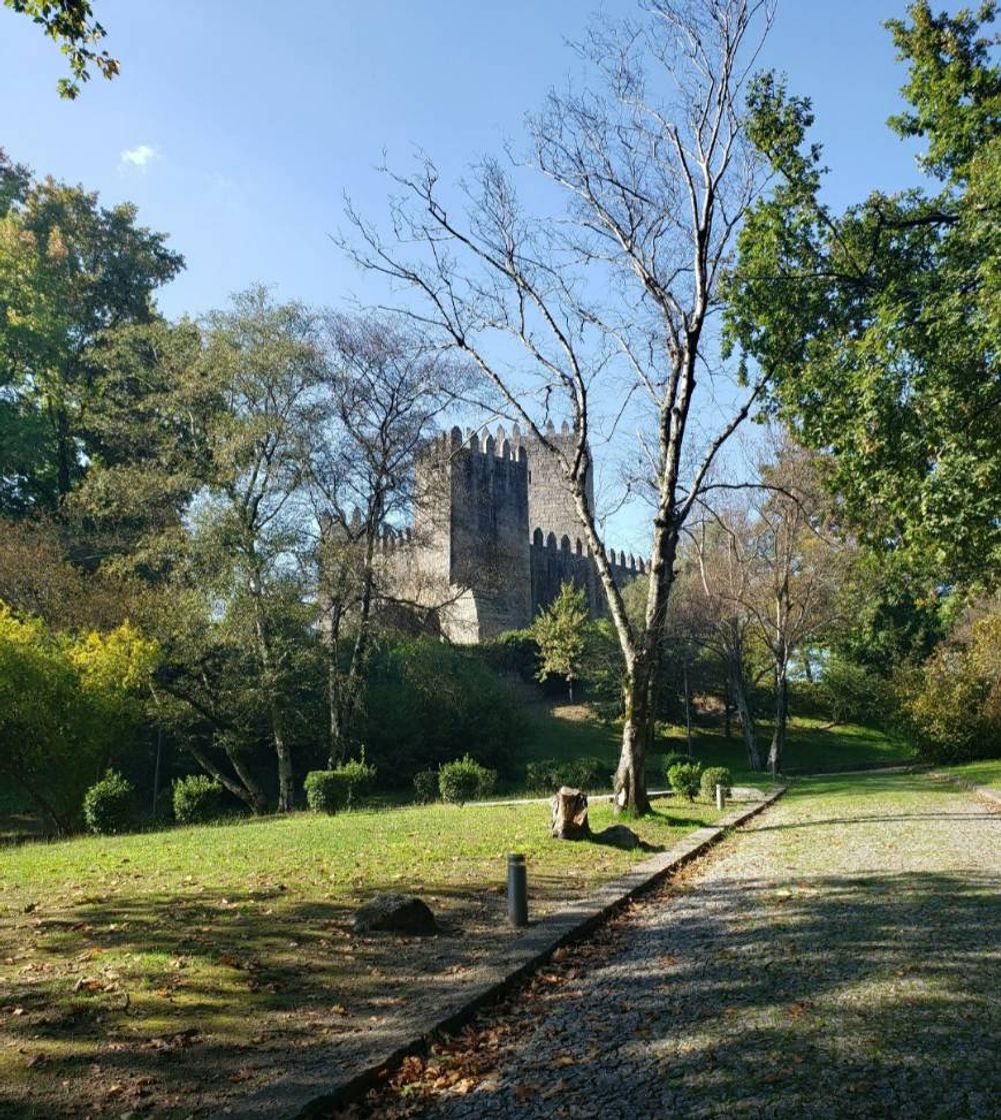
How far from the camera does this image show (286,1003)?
445 cm

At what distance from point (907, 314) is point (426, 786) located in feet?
50.5

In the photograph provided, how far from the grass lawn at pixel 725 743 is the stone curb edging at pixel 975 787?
30.7 ft

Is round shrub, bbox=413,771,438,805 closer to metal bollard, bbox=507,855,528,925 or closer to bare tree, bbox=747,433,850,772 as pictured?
bare tree, bbox=747,433,850,772

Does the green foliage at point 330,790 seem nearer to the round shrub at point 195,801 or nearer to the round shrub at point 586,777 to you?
the round shrub at point 195,801

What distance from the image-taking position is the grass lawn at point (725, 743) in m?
35.3

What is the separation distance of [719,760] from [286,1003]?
114 feet

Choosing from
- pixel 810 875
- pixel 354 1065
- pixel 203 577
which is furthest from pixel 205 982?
pixel 203 577

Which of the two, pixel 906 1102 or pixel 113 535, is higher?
pixel 113 535

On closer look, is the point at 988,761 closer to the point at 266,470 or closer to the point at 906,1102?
the point at 266,470

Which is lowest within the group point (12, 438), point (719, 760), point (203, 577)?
point (719, 760)

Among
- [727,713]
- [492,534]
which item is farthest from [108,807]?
[492,534]

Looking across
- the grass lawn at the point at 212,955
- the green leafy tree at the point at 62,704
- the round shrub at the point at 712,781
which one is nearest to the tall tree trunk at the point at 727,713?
the round shrub at the point at 712,781

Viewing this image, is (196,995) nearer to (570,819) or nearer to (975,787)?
(570,819)

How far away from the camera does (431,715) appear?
28.6 m
